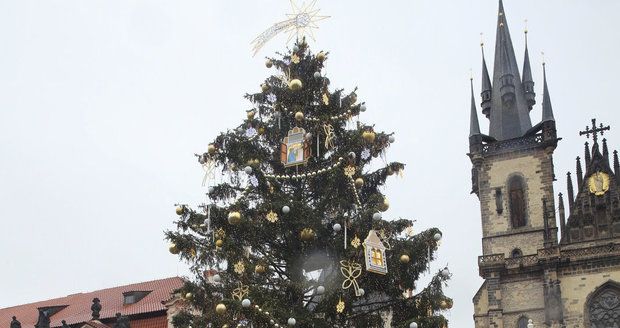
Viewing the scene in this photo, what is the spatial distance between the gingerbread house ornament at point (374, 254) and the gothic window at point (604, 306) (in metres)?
29.6

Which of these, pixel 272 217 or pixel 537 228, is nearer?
pixel 272 217

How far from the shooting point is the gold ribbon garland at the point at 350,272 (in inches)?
529

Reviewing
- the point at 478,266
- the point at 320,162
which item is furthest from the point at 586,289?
the point at 320,162

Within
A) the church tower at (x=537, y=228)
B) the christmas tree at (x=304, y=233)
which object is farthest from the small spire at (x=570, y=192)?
the christmas tree at (x=304, y=233)

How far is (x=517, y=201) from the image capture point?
44062 mm

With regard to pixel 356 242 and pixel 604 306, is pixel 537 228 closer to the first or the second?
pixel 604 306

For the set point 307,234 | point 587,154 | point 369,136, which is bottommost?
point 307,234

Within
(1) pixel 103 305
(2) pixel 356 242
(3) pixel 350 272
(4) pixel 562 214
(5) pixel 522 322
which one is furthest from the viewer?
(4) pixel 562 214

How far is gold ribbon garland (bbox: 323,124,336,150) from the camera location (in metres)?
14.6

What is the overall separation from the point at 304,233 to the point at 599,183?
3250 cm

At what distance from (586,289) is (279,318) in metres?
30.7

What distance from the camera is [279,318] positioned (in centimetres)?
1288

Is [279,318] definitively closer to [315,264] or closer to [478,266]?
[315,264]

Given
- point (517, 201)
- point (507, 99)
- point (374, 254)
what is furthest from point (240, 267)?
point (507, 99)
